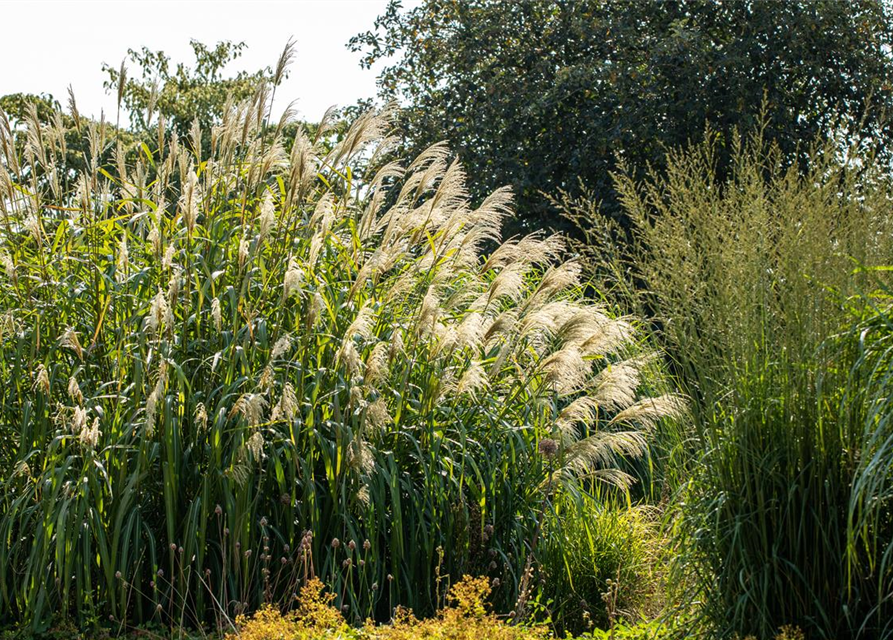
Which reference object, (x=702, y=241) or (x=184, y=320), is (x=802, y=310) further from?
(x=184, y=320)

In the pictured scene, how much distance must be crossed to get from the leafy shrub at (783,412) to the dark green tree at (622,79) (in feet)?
24.8

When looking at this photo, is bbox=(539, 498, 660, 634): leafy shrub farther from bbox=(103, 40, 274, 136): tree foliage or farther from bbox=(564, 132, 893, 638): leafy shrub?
bbox=(103, 40, 274, 136): tree foliage

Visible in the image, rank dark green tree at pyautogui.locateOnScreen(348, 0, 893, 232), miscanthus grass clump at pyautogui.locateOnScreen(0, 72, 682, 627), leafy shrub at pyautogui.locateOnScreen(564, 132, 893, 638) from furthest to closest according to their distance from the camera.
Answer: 1. dark green tree at pyautogui.locateOnScreen(348, 0, 893, 232)
2. miscanthus grass clump at pyautogui.locateOnScreen(0, 72, 682, 627)
3. leafy shrub at pyautogui.locateOnScreen(564, 132, 893, 638)

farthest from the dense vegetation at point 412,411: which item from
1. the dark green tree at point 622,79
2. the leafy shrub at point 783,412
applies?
the dark green tree at point 622,79

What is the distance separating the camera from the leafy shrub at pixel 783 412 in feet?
11.9

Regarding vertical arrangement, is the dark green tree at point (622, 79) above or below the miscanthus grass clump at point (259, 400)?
above

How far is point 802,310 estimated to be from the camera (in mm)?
3725

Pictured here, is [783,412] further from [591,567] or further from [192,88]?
[192,88]

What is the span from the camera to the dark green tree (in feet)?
38.2

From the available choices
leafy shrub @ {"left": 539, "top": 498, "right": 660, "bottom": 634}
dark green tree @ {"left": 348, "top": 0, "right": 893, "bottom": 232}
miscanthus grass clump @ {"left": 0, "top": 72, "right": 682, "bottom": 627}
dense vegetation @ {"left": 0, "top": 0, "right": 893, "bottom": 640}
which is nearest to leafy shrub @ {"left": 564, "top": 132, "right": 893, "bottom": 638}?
dense vegetation @ {"left": 0, "top": 0, "right": 893, "bottom": 640}

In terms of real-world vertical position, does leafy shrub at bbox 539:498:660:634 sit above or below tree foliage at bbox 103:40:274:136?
below

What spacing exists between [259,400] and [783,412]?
207cm

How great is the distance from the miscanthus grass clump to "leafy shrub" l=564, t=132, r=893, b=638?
58 centimetres

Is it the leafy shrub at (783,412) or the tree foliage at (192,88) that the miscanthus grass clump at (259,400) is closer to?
the leafy shrub at (783,412)
